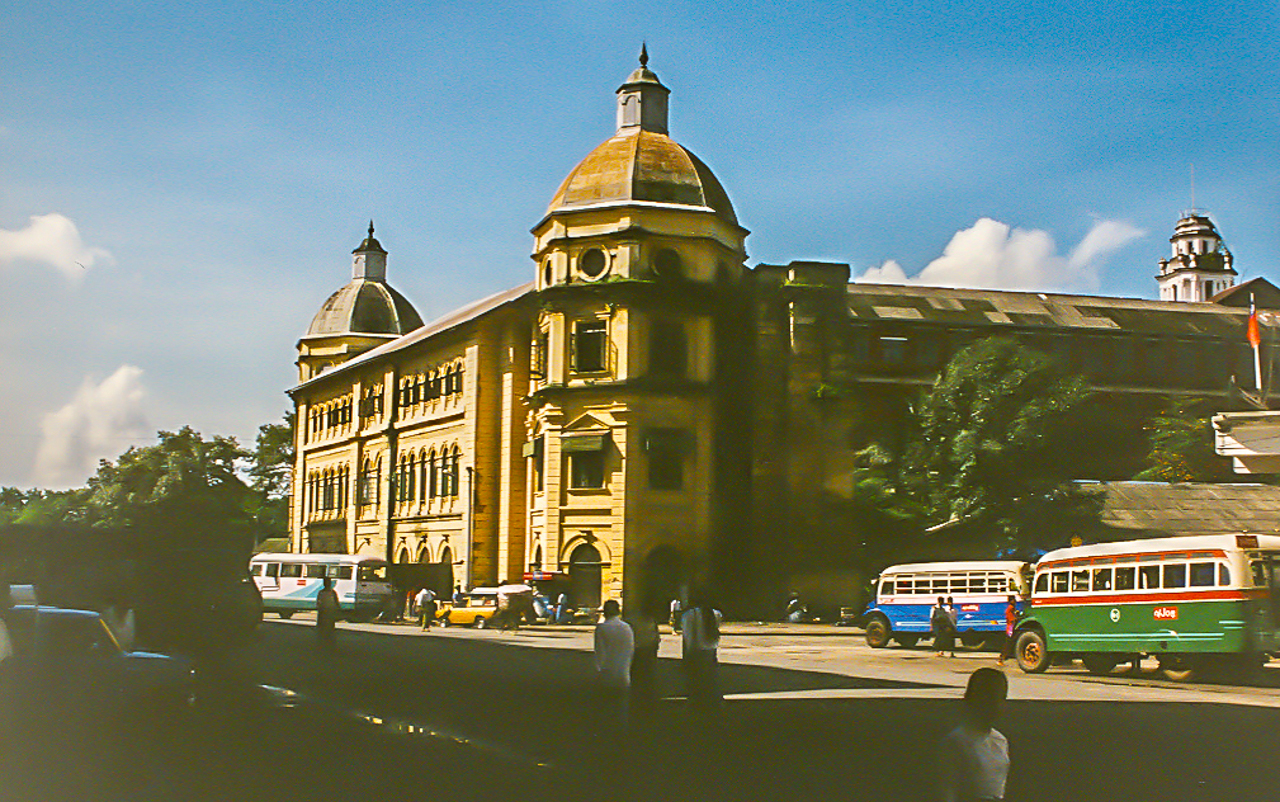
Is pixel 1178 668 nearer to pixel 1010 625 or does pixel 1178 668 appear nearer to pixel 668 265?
pixel 1010 625

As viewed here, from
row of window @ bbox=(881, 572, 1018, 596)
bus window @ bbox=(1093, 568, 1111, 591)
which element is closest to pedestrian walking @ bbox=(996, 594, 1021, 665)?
bus window @ bbox=(1093, 568, 1111, 591)

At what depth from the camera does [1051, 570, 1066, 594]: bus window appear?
1838cm

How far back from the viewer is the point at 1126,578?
56.4 ft

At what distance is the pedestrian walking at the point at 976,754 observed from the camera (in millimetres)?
5629

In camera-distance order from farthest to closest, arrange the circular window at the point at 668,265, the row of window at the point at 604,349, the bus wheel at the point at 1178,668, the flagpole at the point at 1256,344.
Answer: the circular window at the point at 668,265 < the row of window at the point at 604,349 < the bus wheel at the point at 1178,668 < the flagpole at the point at 1256,344

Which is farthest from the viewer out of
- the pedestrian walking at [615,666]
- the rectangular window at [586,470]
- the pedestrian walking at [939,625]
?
the rectangular window at [586,470]

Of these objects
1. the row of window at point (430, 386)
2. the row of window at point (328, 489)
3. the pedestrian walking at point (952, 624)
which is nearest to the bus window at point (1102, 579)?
the pedestrian walking at point (952, 624)

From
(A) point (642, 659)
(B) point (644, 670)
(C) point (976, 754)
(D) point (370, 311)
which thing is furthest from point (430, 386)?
(C) point (976, 754)

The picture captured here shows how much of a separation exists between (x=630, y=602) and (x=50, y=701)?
7952 millimetres

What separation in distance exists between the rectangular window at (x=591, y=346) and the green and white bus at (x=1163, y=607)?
851cm

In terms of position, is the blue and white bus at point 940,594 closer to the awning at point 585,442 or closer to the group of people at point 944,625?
the group of people at point 944,625

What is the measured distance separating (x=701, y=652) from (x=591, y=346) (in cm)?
1288

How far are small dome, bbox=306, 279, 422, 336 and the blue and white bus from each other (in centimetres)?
3961

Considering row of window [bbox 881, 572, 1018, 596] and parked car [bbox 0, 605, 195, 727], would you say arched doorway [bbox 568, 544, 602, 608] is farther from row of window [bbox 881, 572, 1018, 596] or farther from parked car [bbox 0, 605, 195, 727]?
parked car [bbox 0, 605, 195, 727]
